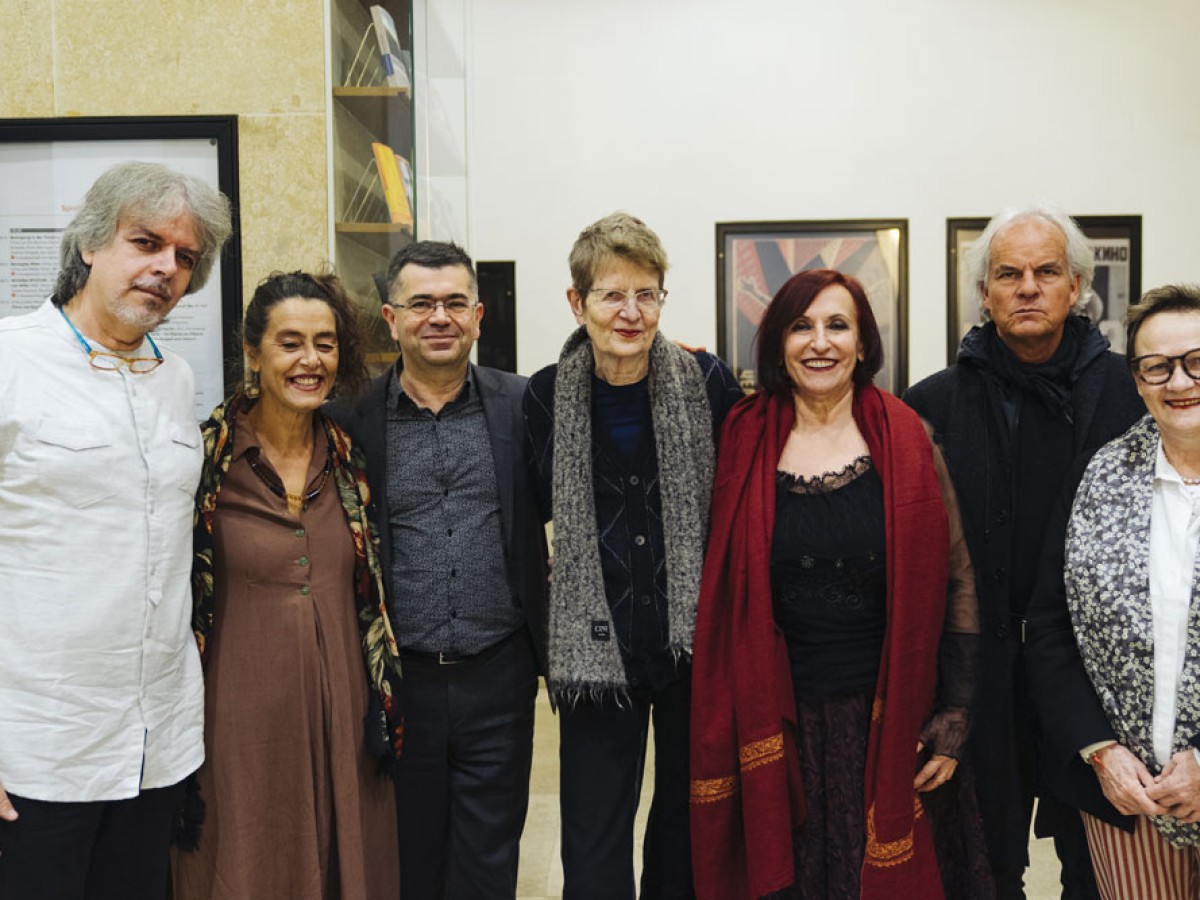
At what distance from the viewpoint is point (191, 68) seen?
2480 mm

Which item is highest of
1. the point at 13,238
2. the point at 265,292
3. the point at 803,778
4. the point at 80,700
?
the point at 13,238

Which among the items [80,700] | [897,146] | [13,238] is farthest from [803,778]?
[897,146]

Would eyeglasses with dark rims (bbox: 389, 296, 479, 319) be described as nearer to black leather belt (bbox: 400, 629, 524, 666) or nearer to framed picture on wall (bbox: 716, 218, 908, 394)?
black leather belt (bbox: 400, 629, 524, 666)

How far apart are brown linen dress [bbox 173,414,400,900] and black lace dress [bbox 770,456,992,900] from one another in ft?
2.99

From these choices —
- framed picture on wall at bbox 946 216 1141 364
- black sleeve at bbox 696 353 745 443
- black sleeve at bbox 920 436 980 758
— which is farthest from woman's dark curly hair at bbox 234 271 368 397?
framed picture on wall at bbox 946 216 1141 364

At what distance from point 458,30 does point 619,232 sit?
2466 mm

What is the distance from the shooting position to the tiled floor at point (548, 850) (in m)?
3.09

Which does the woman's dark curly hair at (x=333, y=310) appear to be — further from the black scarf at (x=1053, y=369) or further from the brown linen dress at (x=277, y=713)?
the black scarf at (x=1053, y=369)

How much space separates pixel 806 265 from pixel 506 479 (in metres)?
3.19

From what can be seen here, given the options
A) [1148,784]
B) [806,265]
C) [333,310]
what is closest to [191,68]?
[333,310]

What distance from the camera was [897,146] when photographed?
491 cm

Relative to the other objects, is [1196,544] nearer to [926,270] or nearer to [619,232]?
[619,232]

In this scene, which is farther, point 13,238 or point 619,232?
point 13,238

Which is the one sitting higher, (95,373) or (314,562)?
(95,373)
